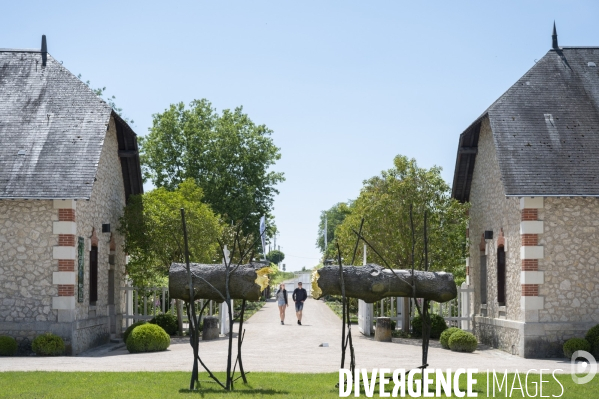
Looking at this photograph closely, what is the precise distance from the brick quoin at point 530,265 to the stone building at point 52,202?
33.7 feet

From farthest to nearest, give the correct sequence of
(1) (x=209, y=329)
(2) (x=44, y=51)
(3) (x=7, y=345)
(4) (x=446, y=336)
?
(1) (x=209, y=329), (2) (x=44, y=51), (4) (x=446, y=336), (3) (x=7, y=345)

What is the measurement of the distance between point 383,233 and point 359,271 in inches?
530

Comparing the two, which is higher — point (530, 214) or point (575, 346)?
point (530, 214)

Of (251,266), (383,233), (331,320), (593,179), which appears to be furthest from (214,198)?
(251,266)

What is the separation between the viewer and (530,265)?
20.8 meters

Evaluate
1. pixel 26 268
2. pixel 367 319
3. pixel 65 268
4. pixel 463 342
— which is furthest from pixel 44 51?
pixel 463 342

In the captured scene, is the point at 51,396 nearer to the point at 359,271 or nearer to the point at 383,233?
the point at 359,271

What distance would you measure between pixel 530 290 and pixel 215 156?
105 ft

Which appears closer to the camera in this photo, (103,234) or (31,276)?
→ (31,276)

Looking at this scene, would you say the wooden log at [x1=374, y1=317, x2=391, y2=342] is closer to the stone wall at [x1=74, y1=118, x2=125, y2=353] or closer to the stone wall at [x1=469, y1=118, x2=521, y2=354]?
the stone wall at [x1=469, y1=118, x2=521, y2=354]

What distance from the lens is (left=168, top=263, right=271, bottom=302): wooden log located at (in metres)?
14.2

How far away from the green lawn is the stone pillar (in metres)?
4.90

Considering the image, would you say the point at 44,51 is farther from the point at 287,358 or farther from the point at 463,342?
the point at 463,342

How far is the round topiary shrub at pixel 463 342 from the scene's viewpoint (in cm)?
2238
